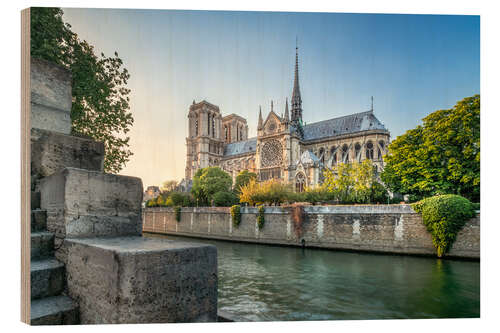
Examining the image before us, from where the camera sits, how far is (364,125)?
45.6m

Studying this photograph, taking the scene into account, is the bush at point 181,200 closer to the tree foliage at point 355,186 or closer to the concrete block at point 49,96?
the tree foliage at point 355,186

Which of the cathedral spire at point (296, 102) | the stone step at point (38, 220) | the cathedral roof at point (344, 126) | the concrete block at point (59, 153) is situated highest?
the cathedral spire at point (296, 102)

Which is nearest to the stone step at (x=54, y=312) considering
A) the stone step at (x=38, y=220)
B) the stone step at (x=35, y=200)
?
the stone step at (x=38, y=220)

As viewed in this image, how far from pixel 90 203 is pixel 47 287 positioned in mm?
768

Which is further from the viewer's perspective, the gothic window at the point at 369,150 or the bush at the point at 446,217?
the gothic window at the point at 369,150

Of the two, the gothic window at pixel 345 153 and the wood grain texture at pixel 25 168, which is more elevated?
the gothic window at pixel 345 153

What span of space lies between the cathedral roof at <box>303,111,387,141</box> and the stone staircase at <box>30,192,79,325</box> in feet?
152

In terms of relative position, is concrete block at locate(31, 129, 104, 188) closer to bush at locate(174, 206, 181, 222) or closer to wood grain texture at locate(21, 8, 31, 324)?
wood grain texture at locate(21, 8, 31, 324)

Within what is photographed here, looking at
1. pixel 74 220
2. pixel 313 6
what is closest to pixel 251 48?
Answer: pixel 313 6

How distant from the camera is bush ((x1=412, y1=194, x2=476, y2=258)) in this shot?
12008mm

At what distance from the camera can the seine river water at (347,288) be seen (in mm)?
5668

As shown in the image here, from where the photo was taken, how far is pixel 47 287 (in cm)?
244

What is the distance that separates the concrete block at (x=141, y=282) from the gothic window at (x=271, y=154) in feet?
143
